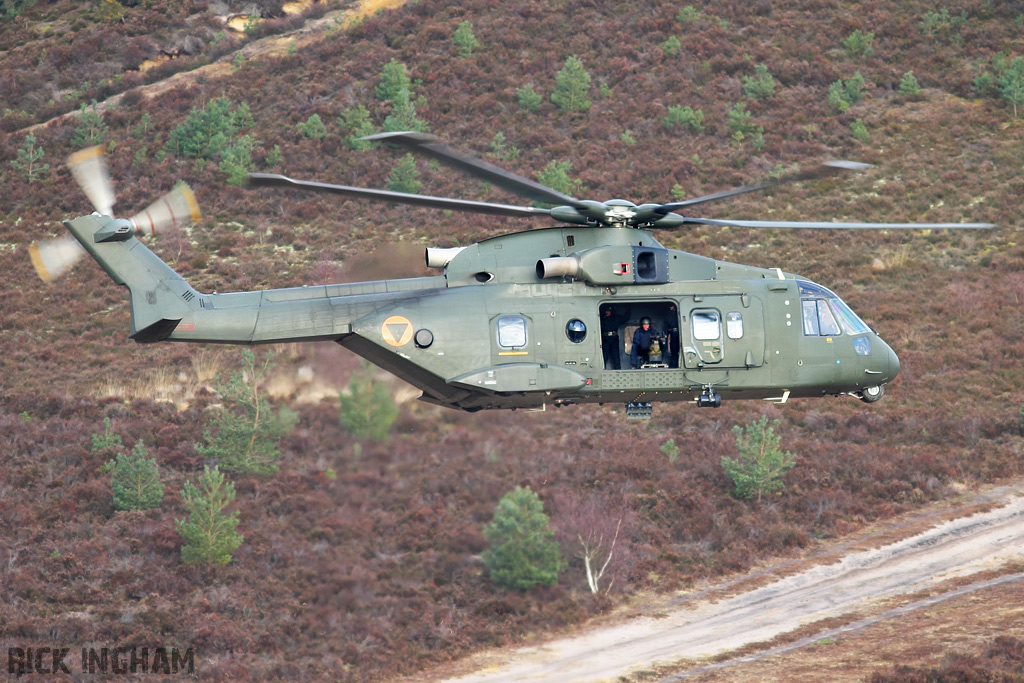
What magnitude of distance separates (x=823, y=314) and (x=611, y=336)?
448 centimetres

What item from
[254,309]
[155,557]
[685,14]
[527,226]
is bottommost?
[155,557]

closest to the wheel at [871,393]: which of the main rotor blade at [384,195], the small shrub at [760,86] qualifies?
the main rotor blade at [384,195]

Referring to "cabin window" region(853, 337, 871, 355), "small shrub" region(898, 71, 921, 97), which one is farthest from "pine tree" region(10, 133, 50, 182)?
"small shrub" region(898, 71, 921, 97)

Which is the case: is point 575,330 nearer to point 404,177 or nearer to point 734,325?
point 734,325

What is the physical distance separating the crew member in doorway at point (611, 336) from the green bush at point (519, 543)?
10765 millimetres

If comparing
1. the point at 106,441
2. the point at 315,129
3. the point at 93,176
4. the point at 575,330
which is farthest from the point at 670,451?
the point at 315,129

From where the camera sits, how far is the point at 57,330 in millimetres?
38969

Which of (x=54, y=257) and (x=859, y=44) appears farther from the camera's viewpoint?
(x=859, y=44)

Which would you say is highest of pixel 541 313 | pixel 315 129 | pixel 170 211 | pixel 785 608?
pixel 315 129

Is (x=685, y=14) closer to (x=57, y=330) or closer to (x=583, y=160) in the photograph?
(x=583, y=160)

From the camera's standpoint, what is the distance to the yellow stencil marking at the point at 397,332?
19.5 metres

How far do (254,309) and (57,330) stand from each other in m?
22.9

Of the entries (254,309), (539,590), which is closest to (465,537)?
(539,590)

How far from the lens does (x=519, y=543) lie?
3059cm
